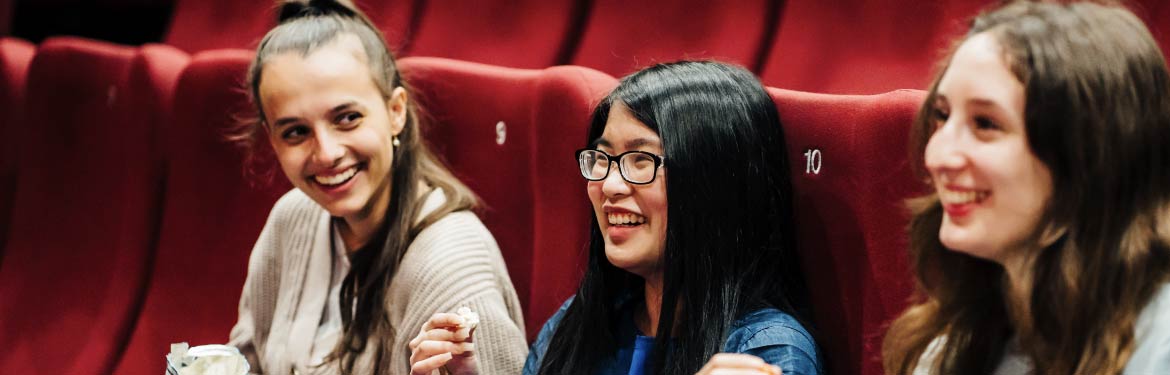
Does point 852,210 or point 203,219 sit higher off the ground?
point 852,210

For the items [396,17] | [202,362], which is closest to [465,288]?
[202,362]

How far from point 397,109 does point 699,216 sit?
0.97ft

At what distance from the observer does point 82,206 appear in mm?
1113

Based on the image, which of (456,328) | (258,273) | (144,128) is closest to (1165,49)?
(456,328)

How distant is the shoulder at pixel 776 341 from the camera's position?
2.09 ft

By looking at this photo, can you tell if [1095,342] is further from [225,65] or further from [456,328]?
[225,65]

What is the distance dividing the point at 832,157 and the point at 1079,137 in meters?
0.23

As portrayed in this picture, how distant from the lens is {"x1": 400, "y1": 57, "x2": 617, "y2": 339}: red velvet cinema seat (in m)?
0.84

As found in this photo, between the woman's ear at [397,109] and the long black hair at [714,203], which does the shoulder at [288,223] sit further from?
the long black hair at [714,203]

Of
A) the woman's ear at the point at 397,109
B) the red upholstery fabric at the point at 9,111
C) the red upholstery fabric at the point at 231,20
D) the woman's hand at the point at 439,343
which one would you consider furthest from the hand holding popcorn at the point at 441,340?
the red upholstery fabric at the point at 9,111

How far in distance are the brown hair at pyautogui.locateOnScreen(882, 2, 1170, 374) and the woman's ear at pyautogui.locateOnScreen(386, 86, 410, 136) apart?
468 mm

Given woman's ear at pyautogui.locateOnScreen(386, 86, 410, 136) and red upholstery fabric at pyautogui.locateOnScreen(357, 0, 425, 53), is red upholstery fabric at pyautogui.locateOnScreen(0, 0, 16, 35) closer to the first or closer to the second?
red upholstery fabric at pyautogui.locateOnScreen(357, 0, 425, 53)

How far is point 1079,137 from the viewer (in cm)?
48

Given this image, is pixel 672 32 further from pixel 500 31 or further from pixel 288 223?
pixel 288 223
